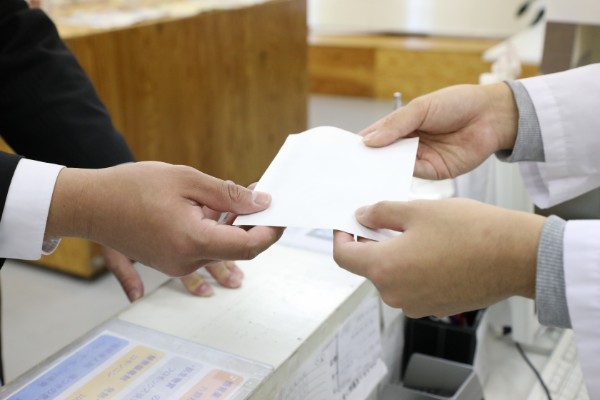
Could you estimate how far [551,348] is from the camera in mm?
1058

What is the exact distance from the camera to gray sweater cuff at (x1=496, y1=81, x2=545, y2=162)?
0.94 meters

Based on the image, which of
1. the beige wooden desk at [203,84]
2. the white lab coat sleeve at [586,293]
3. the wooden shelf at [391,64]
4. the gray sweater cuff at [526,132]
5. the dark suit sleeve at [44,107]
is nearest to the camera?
the white lab coat sleeve at [586,293]

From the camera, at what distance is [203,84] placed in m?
2.65

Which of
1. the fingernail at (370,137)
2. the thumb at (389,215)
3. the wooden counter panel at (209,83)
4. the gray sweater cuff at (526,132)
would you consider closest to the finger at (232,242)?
the thumb at (389,215)

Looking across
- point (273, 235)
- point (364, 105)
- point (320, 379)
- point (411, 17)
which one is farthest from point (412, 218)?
point (411, 17)

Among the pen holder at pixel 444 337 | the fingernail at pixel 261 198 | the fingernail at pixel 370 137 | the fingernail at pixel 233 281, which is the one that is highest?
the fingernail at pixel 370 137

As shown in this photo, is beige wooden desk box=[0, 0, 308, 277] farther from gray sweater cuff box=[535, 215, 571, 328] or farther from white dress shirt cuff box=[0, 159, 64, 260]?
gray sweater cuff box=[535, 215, 571, 328]

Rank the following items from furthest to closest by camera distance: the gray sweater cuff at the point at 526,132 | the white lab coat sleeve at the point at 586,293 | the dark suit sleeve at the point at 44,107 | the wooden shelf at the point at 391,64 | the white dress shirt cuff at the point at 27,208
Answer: the wooden shelf at the point at 391,64, the dark suit sleeve at the point at 44,107, the gray sweater cuff at the point at 526,132, the white dress shirt cuff at the point at 27,208, the white lab coat sleeve at the point at 586,293

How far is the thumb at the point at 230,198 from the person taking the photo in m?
0.69

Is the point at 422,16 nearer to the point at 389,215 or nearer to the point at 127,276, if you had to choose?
the point at 127,276

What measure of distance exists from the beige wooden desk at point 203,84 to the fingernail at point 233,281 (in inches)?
51.9

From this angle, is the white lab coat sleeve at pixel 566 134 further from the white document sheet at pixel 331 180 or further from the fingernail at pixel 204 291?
the fingernail at pixel 204 291

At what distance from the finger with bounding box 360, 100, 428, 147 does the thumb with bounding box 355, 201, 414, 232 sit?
189 mm

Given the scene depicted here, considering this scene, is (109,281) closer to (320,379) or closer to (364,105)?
(320,379)
